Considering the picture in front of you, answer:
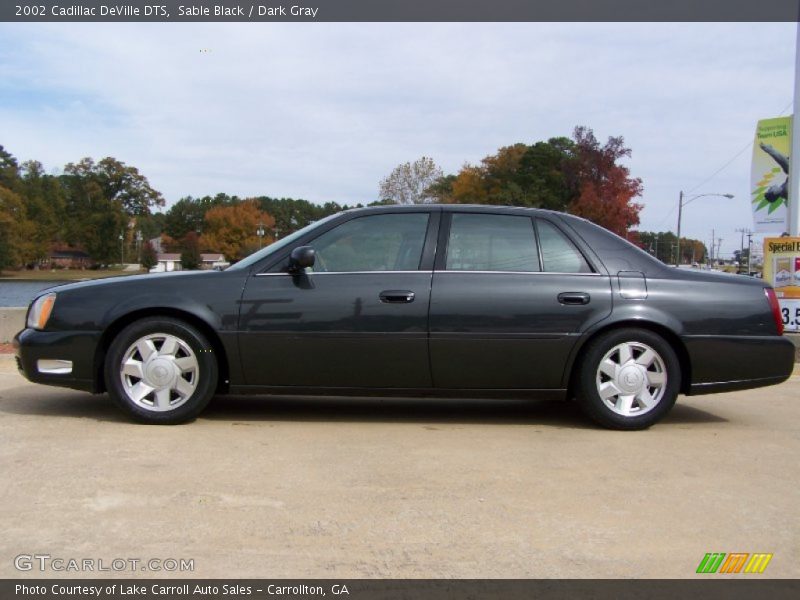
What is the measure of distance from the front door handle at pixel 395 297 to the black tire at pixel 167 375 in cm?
120

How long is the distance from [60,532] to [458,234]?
10.2 ft

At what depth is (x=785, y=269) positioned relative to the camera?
1125 cm

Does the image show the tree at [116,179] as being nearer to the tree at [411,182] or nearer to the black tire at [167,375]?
the tree at [411,182]

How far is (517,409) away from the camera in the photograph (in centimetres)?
572

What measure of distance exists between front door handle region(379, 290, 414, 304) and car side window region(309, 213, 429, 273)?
0.21 meters

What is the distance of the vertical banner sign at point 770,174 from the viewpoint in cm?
1466

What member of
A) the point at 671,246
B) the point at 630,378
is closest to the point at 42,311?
the point at 630,378

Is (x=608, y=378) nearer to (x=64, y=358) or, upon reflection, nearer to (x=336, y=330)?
(x=336, y=330)

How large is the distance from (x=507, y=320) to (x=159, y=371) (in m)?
2.33

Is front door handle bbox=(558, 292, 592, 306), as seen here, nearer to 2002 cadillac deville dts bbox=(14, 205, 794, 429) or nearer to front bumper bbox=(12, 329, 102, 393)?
2002 cadillac deville dts bbox=(14, 205, 794, 429)

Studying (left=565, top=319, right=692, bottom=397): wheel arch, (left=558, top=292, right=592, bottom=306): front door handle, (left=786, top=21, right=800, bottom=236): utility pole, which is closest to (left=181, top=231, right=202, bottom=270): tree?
(left=558, top=292, right=592, bottom=306): front door handle

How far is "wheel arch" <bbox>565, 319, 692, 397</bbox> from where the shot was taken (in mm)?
4852

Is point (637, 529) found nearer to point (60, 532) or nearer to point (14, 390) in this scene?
point (60, 532)
